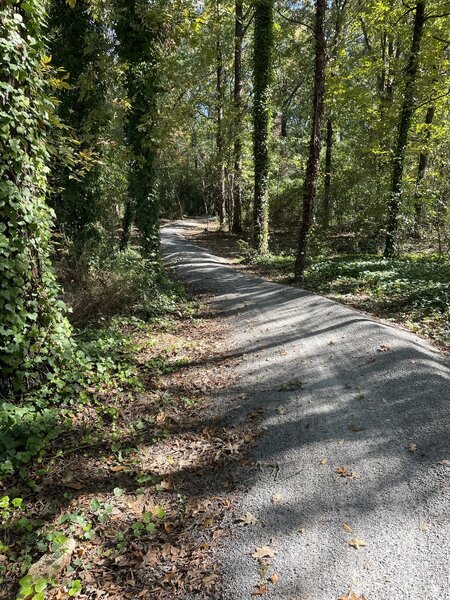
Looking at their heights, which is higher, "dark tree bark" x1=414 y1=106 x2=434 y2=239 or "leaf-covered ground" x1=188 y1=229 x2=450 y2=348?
"dark tree bark" x1=414 y1=106 x2=434 y2=239

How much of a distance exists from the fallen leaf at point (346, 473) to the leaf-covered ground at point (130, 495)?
1.01 meters

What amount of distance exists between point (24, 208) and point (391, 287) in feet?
27.5

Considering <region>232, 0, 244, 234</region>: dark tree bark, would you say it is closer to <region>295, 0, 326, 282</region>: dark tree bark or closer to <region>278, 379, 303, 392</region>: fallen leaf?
<region>295, 0, 326, 282</region>: dark tree bark

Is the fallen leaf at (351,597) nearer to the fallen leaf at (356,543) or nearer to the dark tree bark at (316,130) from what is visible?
the fallen leaf at (356,543)

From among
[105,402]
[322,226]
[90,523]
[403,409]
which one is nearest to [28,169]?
[105,402]

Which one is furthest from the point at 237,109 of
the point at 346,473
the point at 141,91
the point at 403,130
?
the point at 346,473

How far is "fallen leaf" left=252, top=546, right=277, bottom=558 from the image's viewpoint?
3.11 m

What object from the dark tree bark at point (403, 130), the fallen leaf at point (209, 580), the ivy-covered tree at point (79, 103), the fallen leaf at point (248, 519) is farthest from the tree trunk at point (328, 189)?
the fallen leaf at point (209, 580)

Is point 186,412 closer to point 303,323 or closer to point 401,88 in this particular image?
point 303,323

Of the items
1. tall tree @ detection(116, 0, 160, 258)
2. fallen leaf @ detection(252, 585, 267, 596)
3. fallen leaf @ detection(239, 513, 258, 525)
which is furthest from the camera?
tall tree @ detection(116, 0, 160, 258)

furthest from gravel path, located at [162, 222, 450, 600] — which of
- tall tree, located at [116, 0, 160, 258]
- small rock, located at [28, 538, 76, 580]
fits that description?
tall tree, located at [116, 0, 160, 258]

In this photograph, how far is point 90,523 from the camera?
347 centimetres

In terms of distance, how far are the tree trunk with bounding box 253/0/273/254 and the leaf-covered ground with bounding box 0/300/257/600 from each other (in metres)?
11.4

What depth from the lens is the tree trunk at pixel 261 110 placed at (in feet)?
49.7
